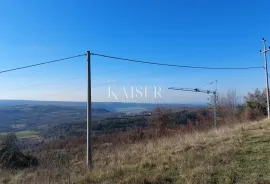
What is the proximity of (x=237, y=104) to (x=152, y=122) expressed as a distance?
15.6 meters

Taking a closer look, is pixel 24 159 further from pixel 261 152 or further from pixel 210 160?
pixel 261 152

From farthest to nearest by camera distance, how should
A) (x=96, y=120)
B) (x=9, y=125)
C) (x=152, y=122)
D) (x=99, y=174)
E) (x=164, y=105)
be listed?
(x=164, y=105), (x=152, y=122), (x=96, y=120), (x=9, y=125), (x=99, y=174)

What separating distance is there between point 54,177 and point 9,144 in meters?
10.9

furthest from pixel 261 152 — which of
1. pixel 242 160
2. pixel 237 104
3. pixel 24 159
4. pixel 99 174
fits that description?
pixel 237 104

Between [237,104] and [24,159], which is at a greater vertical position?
[237,104]

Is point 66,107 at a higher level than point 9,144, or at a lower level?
higher

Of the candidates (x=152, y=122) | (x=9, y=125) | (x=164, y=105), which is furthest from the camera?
(x=164, y=105)

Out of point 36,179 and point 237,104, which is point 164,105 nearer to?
point 237,104

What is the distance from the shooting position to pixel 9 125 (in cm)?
2372

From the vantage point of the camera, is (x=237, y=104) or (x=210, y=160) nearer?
(x=210, y=160)

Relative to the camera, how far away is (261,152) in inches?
296

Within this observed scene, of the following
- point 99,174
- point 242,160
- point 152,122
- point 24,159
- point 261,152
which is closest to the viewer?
point 99,174

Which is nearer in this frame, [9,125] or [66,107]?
[9,125]

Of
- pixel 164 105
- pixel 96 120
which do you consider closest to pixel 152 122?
pixel 164 105
